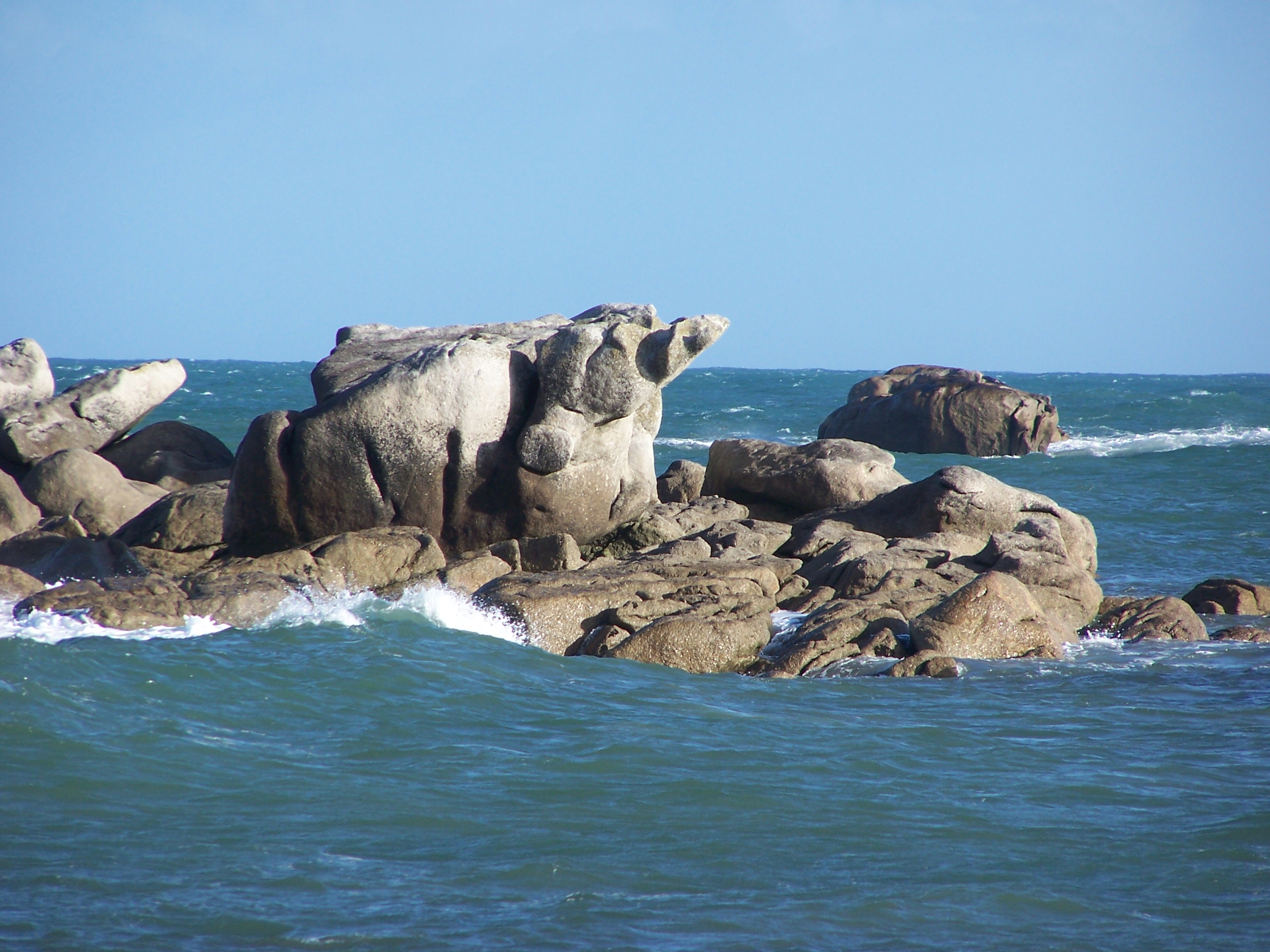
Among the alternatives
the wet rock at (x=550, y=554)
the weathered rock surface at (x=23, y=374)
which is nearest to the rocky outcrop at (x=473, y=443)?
the wet rock at (x=550, y=554)

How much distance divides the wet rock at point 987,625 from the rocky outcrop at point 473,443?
3.55 metres

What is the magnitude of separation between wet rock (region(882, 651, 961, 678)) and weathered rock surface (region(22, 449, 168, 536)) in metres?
8.09

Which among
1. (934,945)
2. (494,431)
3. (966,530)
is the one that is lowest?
(934,945)

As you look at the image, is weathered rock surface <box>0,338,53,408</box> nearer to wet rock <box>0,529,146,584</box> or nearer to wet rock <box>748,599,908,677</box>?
wet rock <box>0,529,146,584</box>

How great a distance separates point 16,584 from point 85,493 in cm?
366

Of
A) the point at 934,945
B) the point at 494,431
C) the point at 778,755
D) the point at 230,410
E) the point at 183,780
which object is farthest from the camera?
the point at 230,410

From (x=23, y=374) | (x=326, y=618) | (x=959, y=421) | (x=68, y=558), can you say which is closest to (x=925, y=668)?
(x=326, y=618)

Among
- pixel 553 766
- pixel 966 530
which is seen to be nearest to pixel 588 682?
pixel 553 766

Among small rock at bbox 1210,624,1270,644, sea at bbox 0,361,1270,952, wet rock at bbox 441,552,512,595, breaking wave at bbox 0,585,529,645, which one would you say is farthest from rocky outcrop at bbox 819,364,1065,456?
breaking wave at bbox 0,585,529,645

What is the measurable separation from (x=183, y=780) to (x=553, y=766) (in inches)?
74.9

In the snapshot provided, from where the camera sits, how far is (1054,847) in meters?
5.59

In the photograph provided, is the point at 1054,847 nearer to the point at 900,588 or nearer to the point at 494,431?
the point at 900,588

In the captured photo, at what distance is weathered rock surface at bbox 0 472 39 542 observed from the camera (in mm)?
11766

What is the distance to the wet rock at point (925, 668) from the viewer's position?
8.72 metres
